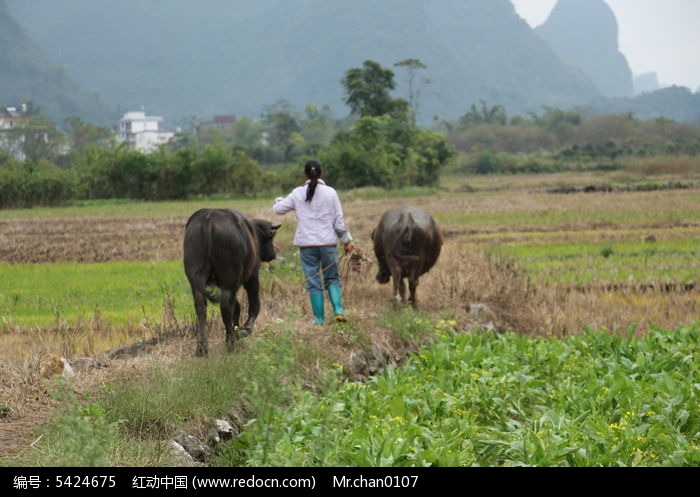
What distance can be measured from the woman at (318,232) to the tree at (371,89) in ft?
150

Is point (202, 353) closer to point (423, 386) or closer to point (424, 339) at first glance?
point (423, 386)

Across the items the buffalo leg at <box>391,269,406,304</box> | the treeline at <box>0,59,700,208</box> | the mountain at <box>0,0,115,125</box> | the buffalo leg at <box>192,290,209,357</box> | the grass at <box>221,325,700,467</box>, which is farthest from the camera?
the mountain at <box>0,0,115,125</box>

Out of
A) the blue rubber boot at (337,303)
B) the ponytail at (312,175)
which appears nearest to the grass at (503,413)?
the blue rubber boot at (337,303)

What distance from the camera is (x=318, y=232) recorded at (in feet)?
28.5

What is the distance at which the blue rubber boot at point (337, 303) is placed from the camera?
8609mm

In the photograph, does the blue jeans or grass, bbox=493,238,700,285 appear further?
grass, bbox=493,238,700,285

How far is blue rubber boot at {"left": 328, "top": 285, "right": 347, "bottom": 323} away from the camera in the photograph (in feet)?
28.2

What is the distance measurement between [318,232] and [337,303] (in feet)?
2.40

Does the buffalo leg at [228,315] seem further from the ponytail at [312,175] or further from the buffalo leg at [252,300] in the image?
the ponytail at [312,175]

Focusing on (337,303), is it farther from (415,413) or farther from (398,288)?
(415,413)

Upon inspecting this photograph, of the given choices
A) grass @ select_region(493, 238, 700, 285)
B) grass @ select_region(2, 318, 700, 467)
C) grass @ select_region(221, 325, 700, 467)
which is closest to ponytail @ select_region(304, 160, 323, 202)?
grass @ select_region(2, 318, 700, 467)

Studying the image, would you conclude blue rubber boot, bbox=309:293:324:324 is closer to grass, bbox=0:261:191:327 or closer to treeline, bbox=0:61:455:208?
grass, bbox=0:261:191:327

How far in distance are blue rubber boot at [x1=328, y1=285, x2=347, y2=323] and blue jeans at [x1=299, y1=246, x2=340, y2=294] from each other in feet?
0.18

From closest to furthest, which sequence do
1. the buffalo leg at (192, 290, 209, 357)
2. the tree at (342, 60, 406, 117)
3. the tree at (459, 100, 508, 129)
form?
1. the buffalo leg at (192, 290, 209, 357)
2. the tree at (342, 60, 406, 117)
3. the tree at (459, 100, 508, 129)
